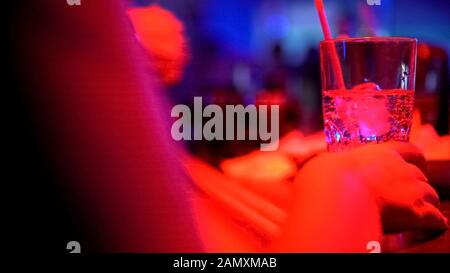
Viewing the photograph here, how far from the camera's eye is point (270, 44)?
2.22 feet

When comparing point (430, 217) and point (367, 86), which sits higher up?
point (367, 86)

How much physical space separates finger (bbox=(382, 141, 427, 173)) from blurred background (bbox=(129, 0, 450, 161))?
0.49 ft

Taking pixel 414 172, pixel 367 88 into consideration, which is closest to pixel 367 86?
pixel 367 88

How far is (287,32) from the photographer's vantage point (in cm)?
69

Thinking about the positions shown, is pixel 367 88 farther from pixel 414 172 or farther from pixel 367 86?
pixel 414 172

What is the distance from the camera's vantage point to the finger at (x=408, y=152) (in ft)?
1.83

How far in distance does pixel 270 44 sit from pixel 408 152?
0.22m

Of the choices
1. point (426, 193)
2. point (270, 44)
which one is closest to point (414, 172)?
point (426, 193)

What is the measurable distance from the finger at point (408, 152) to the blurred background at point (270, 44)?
0.15 m

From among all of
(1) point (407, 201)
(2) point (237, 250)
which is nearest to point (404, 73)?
(1) point (407, 201)

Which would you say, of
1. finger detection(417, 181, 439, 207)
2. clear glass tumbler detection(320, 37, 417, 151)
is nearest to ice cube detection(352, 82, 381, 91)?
clear glass tumbler detection(320, 37, 417, 151)

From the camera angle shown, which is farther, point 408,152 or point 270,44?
point 270,44

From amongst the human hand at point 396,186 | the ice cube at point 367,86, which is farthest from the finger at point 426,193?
the ice cube at point 367,86

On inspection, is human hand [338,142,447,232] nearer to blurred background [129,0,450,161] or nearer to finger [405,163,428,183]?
finger [405,163,428,183]
